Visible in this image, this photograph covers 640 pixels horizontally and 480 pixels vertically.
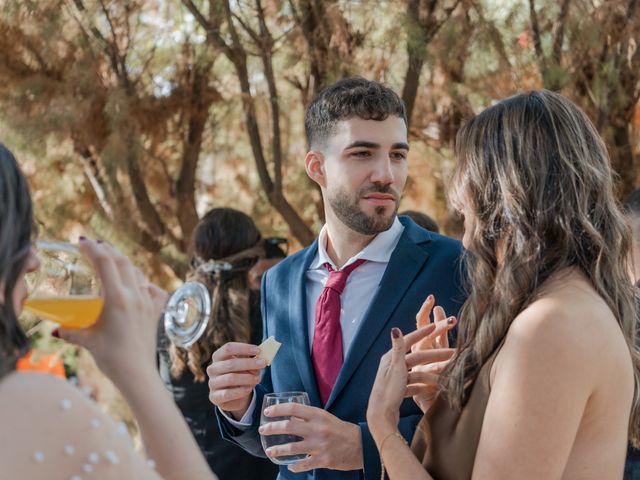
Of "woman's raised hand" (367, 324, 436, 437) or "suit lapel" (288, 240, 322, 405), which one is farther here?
"suit lapel" (288, 240, 322, 405)

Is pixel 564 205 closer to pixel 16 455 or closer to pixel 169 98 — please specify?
pixel 16 455

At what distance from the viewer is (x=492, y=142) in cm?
192

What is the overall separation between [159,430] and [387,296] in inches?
50.9

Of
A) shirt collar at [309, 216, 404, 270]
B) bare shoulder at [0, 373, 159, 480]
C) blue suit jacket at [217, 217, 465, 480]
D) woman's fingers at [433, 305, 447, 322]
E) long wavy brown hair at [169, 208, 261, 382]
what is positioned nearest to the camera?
bare shoulder at [0, 373, 159, 480]

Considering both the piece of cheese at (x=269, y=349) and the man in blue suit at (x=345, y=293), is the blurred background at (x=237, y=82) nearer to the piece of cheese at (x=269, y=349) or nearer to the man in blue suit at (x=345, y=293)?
the man in blue suit at (x=345, y=293)

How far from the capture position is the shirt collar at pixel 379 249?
2768mm

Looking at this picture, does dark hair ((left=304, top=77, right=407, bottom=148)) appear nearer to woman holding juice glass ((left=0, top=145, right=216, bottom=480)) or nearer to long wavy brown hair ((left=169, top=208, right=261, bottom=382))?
long wavy brown hair ((left=169, top=208, right=261, bottom=382))

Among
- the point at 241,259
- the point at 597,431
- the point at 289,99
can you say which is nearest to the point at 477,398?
the point at 597,431

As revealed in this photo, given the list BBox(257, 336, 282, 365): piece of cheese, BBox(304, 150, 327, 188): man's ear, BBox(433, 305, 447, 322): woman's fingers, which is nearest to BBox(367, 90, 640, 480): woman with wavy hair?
BBox(433, 305, 447, 322): woman's fingers

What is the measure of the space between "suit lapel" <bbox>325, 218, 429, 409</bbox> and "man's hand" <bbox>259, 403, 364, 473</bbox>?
0.69 feet

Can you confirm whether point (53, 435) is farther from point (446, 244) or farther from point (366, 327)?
point (446, 244)

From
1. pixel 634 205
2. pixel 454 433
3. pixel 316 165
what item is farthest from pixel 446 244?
pixel 634 205

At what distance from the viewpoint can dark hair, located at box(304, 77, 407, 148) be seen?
9.34 ft

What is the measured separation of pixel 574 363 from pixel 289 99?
12.5 ft
